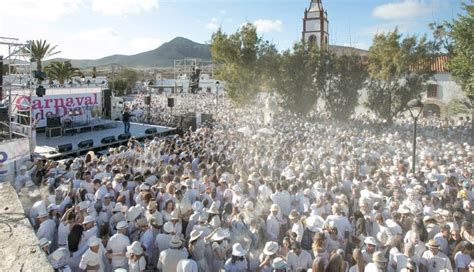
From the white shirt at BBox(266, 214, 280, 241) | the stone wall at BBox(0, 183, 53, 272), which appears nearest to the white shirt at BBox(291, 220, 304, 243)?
the white shirt at BBox(266, 214, 280, 241)

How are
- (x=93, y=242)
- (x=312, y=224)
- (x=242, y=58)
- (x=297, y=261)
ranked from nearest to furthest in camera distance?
(x=93, y=242) → (x=297, y=261) → (x=312, y=224) → (x=242, y=58)

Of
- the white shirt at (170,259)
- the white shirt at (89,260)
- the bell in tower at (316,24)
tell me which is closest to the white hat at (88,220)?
the white shirt at (89,260)

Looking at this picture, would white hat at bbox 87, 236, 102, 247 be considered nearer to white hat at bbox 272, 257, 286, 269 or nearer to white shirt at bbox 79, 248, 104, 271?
white shirt at bbox 79, 248, 104, 271

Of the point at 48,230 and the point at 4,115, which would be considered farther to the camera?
the point at 4,115

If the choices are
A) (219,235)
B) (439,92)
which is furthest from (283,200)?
(439,92)

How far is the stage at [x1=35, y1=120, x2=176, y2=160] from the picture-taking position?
1841 centimetres

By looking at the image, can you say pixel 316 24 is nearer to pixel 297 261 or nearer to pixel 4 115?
pixel 4 115

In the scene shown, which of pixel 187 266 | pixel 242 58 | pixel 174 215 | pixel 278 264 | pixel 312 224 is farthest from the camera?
pixel 242 58

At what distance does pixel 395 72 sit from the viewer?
2495 cm

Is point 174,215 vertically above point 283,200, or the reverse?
point 174,215

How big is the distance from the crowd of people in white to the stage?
6.99 metres

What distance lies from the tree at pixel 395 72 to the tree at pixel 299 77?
153 inches

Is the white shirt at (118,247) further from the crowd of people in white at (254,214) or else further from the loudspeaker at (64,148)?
the loudspeaker at (64,148)

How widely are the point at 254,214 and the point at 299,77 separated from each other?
2151 cm
